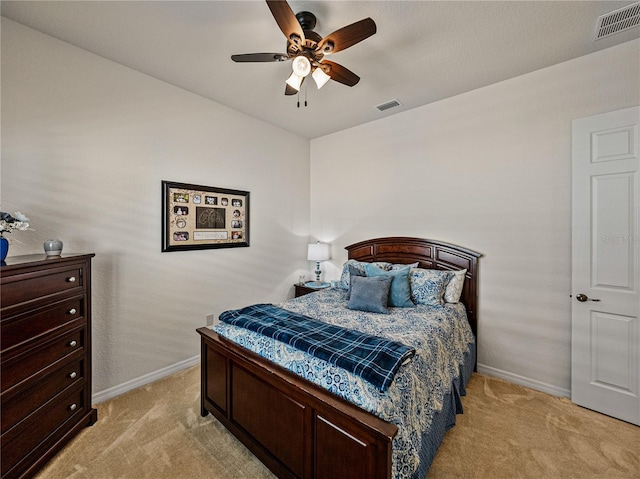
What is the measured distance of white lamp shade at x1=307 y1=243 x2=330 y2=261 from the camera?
3928 mm

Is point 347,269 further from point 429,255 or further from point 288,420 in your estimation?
point 288,420

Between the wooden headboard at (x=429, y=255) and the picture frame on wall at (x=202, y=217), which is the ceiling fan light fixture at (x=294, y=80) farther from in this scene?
the wooden headboard at (x=429, y=255)

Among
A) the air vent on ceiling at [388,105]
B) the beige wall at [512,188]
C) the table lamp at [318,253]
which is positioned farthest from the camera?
the table lamp at [318,253]

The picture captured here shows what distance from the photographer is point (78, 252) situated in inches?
87.0

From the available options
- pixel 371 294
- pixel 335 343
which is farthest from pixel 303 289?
pixel 335 343

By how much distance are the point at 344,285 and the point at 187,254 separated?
179 cm

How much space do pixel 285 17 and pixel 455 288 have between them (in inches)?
103

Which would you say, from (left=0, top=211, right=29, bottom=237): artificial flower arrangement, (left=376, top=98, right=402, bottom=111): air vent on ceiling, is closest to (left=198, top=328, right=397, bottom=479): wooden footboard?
(left=0, top=211, right=29, bottom=237): artificial flower arrangement

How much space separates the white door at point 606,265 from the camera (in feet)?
6.85

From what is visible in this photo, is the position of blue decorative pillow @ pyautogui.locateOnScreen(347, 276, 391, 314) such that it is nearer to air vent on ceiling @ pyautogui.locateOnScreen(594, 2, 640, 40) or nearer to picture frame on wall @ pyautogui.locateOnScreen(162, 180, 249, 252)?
picture frame on wall @ pyautogui.locateOnScreen(162, 180, 249, 252)

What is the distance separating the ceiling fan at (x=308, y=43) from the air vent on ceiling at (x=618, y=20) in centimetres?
173

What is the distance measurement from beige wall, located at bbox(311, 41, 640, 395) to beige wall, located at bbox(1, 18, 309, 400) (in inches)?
80.5

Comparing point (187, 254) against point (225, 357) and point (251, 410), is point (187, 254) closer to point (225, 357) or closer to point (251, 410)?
point (225, 357)

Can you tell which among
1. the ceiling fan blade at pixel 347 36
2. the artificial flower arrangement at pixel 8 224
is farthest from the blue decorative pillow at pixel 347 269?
the artificial flower arrangement at pixel 8 224
